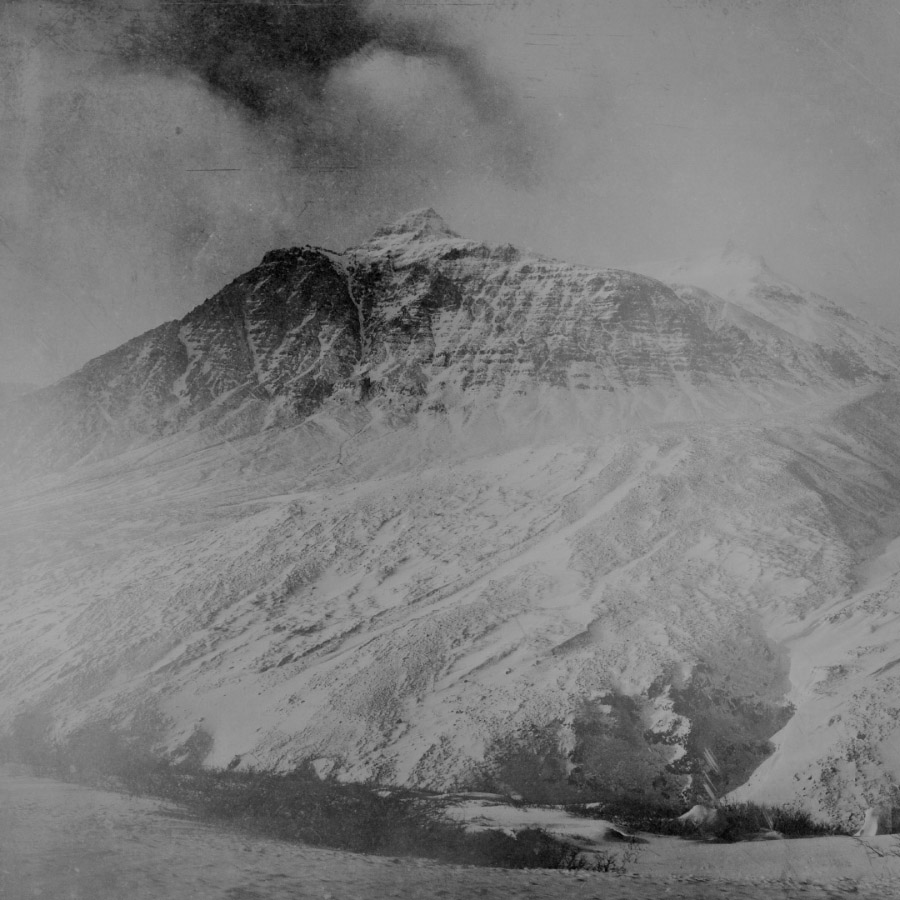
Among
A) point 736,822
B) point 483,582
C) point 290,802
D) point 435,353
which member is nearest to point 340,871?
point 290,802

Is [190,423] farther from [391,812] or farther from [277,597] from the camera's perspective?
[391,812]

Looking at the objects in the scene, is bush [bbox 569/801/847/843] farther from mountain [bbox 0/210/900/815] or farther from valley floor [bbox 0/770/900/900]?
valley floor [bbox 0/770/900/900]

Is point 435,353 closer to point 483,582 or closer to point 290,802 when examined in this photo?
point 483,582

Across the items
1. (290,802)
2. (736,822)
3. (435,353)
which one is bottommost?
(736,822)

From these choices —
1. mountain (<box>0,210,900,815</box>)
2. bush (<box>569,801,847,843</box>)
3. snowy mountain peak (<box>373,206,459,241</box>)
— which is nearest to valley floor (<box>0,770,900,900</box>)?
bush (<box>569,801,847,843</box>)

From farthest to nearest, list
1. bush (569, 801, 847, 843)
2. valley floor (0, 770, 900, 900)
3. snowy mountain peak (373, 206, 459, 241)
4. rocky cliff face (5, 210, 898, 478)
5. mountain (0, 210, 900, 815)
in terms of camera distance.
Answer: snowy mountain peak (373, 206, 459, 241) → rocky cliff face (5, 210, 898, 478) → mountain (0, 210, 900, 815) → bush (569, 801, 847, 843) → valley floor (0, 770, 900, 900)

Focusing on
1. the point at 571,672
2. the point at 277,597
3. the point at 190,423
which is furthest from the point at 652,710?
the point at 190,423
